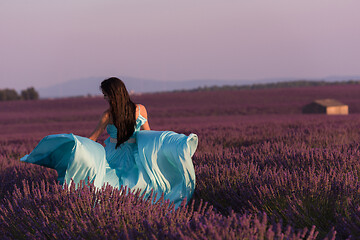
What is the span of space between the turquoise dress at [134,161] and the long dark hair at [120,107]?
3.2 inches

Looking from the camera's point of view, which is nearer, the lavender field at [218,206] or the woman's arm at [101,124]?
the lavender field at [218,206]

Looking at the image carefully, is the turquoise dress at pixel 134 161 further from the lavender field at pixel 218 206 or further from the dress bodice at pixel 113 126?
the lavender field at pixel 218 206

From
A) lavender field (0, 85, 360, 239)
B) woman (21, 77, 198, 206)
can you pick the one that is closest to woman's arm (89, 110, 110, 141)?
woman (21, 77, 198, 206)

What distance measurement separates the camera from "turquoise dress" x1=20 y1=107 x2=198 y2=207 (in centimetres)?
338

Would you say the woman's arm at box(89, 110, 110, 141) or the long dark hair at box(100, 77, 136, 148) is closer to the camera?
the long dark hair at box(100, 77, 136, 148)

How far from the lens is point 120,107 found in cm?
370

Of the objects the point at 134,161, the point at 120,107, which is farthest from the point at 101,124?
the point at 134,161

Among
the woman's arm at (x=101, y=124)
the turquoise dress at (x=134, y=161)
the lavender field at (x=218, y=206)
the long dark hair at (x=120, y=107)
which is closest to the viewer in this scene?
the lavender field at (x=218, y=206)

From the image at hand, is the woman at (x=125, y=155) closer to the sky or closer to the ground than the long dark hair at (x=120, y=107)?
closer to the ground

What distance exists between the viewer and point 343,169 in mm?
3639

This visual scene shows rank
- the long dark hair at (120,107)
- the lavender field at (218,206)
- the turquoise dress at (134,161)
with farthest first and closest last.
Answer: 1. the long dark hair at (120,107)
2. the turquoise dress at (134,161)
3. the lavender field at (218,206)

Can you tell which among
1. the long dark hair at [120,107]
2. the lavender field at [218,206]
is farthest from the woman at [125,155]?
the lavender field at [218,206]

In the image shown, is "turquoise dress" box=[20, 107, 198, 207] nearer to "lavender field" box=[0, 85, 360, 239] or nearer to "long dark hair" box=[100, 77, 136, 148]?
"long dark hair" box=[100, 77, 136, 148]

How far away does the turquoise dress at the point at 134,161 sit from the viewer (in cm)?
338
